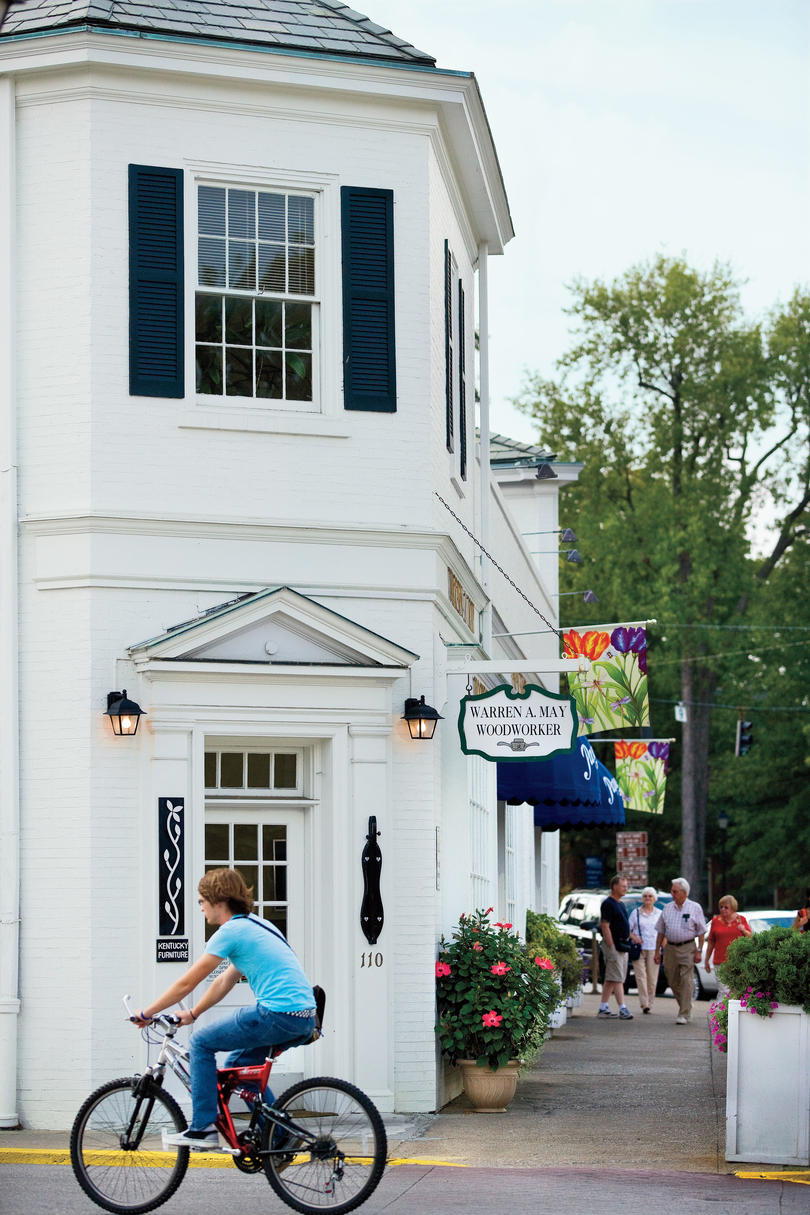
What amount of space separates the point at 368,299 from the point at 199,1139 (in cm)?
713

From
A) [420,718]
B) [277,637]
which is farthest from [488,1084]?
[277,637]

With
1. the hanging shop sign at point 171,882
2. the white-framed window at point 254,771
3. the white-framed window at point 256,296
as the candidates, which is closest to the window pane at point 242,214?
the white-framed window at point 256,296

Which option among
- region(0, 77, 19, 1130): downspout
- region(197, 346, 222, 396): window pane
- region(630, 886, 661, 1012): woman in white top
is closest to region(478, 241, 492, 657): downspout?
region(197, 346, 222, 396): window pane

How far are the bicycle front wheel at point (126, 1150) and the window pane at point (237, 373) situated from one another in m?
6.18

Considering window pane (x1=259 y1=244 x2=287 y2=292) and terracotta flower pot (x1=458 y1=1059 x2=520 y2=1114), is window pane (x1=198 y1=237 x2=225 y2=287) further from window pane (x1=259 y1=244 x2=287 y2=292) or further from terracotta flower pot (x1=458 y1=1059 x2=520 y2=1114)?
terracotta flower pot (x1=458 y1=1059 x2=520 y2=1114)

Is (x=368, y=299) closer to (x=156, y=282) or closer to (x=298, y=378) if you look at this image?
(x=298, y=378)

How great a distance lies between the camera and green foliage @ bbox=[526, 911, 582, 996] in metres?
21.2

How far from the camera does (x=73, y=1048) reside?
13.1 m

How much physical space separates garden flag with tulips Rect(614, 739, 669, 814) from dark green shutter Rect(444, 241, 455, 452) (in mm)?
14048

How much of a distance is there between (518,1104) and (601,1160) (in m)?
3.00

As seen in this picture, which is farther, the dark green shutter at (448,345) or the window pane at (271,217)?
the dark green shutter at (448,345)

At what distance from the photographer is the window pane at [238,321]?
46.5 ft

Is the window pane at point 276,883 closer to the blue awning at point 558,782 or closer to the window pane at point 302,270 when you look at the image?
the blue awning at point 558,782

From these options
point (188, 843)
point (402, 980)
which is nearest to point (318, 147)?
point (188, 843)
